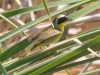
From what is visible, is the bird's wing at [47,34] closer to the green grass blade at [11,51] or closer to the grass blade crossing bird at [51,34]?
the grass blade crossing bird at [51,34]

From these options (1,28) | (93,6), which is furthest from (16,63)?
(1,28)

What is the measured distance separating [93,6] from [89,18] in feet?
1.94

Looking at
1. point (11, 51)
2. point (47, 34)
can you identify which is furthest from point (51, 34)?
point (11, 51)

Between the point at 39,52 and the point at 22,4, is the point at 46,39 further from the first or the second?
the point at 22,4

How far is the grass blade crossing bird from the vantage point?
3.68 ft

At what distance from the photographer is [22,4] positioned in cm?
211

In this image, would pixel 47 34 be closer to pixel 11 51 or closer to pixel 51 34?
pixel 51 34

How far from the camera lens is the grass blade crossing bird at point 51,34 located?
112 cm

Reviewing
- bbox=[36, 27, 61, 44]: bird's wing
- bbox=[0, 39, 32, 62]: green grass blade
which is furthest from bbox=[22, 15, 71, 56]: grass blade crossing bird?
bbox=[0, 39, 32, 62]: green grass blade

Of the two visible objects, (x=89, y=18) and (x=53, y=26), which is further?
(x=89, y=18)

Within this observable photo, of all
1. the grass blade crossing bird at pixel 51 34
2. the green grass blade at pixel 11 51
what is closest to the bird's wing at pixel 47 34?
the grass blade crossing bird at pixel 51 34

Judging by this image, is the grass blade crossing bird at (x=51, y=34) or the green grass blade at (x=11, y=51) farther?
the grass blade crossing bird at (x=51, y=34)

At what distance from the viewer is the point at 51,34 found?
1.18 metres

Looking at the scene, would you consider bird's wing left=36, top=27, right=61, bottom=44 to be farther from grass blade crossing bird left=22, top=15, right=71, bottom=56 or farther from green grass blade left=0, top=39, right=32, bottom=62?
green grass blade left=0, top=39, right=32, bottom=62
